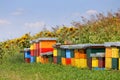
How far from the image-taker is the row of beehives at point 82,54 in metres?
10.5

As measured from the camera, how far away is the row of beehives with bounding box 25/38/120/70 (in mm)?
10489

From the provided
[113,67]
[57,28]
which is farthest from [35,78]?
[57,28]

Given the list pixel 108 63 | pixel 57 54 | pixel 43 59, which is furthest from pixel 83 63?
pixel 43 59

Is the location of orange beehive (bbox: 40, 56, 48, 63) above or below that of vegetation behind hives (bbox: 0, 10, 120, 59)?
below

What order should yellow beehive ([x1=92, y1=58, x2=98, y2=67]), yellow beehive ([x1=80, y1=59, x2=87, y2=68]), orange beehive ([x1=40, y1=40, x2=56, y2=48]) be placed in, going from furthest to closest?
orange beehive ([x1=40, y1=40, x2=56, y2=48]) → yellow beehive ([x1=80, y1=59, x2=87, y2=68]) → yellow beehive ([x1=92, y1=58, x2=98, y2=67])

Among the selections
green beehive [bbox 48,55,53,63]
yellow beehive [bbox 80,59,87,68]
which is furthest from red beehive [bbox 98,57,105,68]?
green beehive [bbox 48,55,53,63]

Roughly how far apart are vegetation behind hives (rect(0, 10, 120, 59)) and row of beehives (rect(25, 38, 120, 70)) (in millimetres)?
1202

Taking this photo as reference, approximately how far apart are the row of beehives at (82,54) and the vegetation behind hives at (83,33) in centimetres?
120

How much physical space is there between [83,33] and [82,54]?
4.14 meters

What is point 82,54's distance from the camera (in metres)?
12.0

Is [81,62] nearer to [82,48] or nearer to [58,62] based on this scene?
[82,48]

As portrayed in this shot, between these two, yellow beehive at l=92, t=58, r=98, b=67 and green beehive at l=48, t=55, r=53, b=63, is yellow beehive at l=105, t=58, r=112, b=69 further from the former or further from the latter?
green beehive at l=48, t=55, r=53, b=63

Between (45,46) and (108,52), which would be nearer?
(108,52)

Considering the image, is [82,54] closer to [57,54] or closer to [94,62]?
[94,62]
